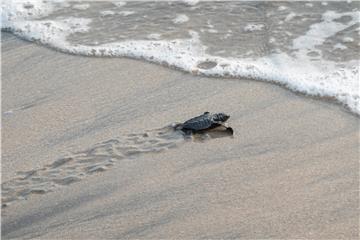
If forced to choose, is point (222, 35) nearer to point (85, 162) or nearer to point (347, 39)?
point (347, 39)

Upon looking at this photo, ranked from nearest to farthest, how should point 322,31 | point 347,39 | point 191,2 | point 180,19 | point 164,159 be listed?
1. point 164,159
2. point 347,39
3. point 322,31
4. point 180,19
5. point 191,2

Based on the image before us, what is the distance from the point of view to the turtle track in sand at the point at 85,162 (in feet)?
8.45

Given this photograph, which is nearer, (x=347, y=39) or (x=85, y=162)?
(x=85, y=162)

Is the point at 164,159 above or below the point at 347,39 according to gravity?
below

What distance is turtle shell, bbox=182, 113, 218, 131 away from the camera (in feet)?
9.45

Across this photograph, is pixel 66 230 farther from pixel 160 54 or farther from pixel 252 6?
pixel 252 6

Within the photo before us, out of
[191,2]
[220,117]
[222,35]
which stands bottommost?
[220,117]

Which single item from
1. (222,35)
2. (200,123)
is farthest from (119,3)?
(200,123)

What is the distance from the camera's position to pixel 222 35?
156 inches

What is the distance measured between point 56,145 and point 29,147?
14 centimetres

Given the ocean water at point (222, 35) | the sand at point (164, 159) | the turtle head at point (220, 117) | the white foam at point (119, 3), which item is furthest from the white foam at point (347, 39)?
the white foam at point (119, 3)

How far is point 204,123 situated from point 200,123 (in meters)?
0.02

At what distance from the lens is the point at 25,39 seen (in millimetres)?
4035

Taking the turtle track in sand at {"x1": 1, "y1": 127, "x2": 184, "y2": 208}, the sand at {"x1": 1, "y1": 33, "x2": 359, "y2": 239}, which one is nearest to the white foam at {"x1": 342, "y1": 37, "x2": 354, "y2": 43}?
the sand at {"x1": 1, "y1": 33, "x2": 359, "y2": 239}
